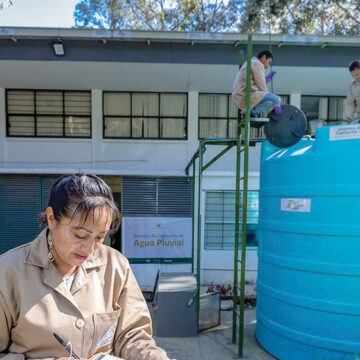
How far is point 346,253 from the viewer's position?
10.5ft

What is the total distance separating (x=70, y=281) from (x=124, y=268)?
24 centimetres

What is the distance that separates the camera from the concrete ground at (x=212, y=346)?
3889mm

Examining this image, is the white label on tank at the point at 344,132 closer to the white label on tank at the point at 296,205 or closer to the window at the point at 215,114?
the white label on tank at the point at 296,205

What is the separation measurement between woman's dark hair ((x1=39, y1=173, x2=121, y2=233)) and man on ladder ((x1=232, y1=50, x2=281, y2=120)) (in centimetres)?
291

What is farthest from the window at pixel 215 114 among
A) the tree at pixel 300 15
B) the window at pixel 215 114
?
the tree at pixel 300 15

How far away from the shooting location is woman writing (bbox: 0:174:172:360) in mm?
1087

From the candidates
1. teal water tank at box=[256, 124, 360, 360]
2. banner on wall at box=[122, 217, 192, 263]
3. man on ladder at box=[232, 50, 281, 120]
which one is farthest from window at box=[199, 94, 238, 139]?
teal water tank at box=[256, 124, 360, 360]

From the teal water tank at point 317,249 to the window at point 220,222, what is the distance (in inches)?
132

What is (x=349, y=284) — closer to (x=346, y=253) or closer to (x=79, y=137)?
(x=346, y=253)

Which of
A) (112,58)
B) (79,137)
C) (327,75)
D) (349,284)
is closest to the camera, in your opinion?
(349,284)

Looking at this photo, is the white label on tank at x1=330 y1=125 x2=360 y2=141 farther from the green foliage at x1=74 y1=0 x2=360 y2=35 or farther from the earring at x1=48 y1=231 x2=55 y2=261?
the green foliage at x1=74 y1=0 x2=360 y2=35

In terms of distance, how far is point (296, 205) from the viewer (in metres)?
3.50

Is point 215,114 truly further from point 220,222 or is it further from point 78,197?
point 78,197

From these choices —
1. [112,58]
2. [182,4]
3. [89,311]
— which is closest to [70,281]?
[89,311]
